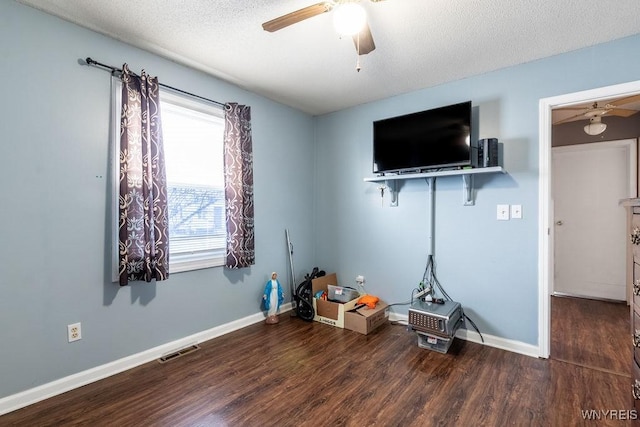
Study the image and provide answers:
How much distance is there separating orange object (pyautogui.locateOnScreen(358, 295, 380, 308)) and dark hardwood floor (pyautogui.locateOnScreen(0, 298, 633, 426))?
46cm

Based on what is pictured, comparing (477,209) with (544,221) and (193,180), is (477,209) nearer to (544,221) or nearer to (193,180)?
(544,221)

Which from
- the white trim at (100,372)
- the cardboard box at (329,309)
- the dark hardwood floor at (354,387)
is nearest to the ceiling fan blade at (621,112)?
the dark hardwood floor at (354,387)

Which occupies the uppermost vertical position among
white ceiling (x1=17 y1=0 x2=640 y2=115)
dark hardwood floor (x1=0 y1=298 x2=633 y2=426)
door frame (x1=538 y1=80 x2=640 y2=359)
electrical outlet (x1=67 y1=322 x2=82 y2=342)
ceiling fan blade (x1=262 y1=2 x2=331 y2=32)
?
white ceiling (x1=17 y1=0 x2=640 y2=115)

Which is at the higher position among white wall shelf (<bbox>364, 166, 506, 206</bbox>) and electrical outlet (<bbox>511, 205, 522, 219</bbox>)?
white wall shelf (<bbox>364, 166, 506, 206</bbox>)

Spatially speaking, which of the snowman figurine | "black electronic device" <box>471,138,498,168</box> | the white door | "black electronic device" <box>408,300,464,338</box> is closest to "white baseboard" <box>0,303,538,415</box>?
the snowman figurine

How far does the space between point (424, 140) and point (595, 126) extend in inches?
99.5

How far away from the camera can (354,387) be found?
6.82 feet

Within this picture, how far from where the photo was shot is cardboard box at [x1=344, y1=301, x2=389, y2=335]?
297cm

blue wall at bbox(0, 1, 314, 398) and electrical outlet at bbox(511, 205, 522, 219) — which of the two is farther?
electrical outlet at bbox(511, 205, 522, 219)

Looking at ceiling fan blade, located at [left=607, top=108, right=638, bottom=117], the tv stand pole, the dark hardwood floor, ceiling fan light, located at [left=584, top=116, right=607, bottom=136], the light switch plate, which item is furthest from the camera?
ceiling fan light, located at [left=584, top=116, right=607, bottom=136]

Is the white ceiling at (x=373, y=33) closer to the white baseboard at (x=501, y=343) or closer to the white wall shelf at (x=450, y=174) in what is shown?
the white wall shelf at (x=450, y=174)

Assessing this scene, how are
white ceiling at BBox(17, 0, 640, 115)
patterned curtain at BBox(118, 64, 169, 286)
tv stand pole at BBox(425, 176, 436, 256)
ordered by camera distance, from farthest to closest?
tv stand pole at BBox(425, 176, 436, 256)
patterned curtain at BBox(118, 64, 169, 286)
white ceiling at BBox(17, 0, 640, 115)

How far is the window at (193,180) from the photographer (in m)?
2.61

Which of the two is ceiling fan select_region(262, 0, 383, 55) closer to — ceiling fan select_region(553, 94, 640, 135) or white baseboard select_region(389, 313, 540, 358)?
ceiling fan select_region(553, 94, 640, 135)
